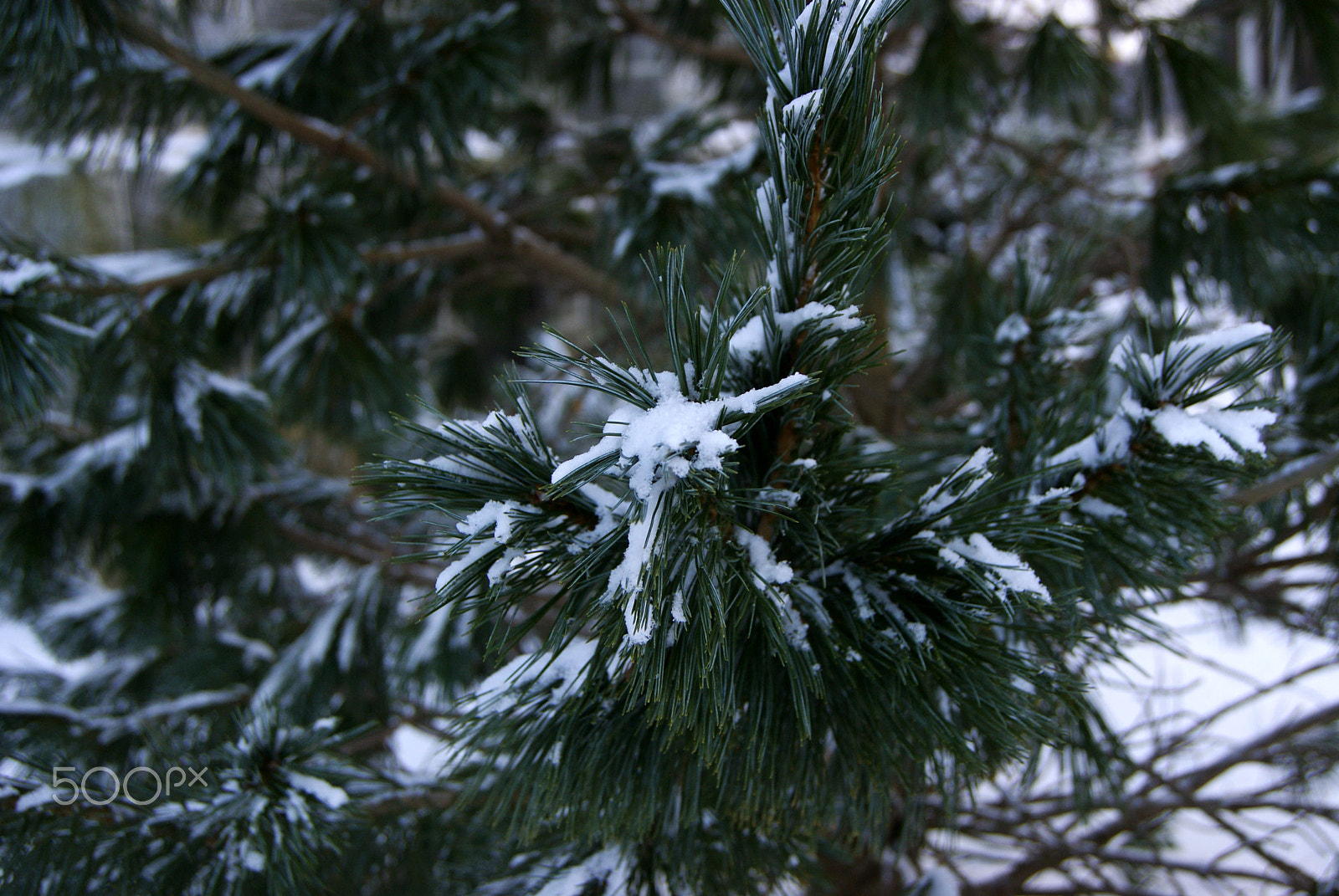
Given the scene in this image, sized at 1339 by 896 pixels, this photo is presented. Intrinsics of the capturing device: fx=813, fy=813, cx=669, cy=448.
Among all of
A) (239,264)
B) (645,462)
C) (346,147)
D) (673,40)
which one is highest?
(673,40)

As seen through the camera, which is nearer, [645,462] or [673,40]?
[645,462]

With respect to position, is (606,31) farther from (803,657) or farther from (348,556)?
(803,657)

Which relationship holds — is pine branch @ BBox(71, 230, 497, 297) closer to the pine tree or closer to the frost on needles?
the pine tree

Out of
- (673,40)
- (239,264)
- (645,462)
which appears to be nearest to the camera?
(645,462)

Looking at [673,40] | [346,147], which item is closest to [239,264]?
[346,147]

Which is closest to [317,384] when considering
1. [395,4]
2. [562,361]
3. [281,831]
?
[395,4]

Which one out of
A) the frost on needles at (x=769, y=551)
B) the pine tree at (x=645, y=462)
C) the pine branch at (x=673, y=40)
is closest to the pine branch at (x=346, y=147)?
the pine tree at (x=645, y=462)

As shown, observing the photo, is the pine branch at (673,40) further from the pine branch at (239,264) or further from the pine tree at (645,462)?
the pine branch at (239,264)

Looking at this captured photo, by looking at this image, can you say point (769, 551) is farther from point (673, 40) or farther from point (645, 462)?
point (673, 40)
